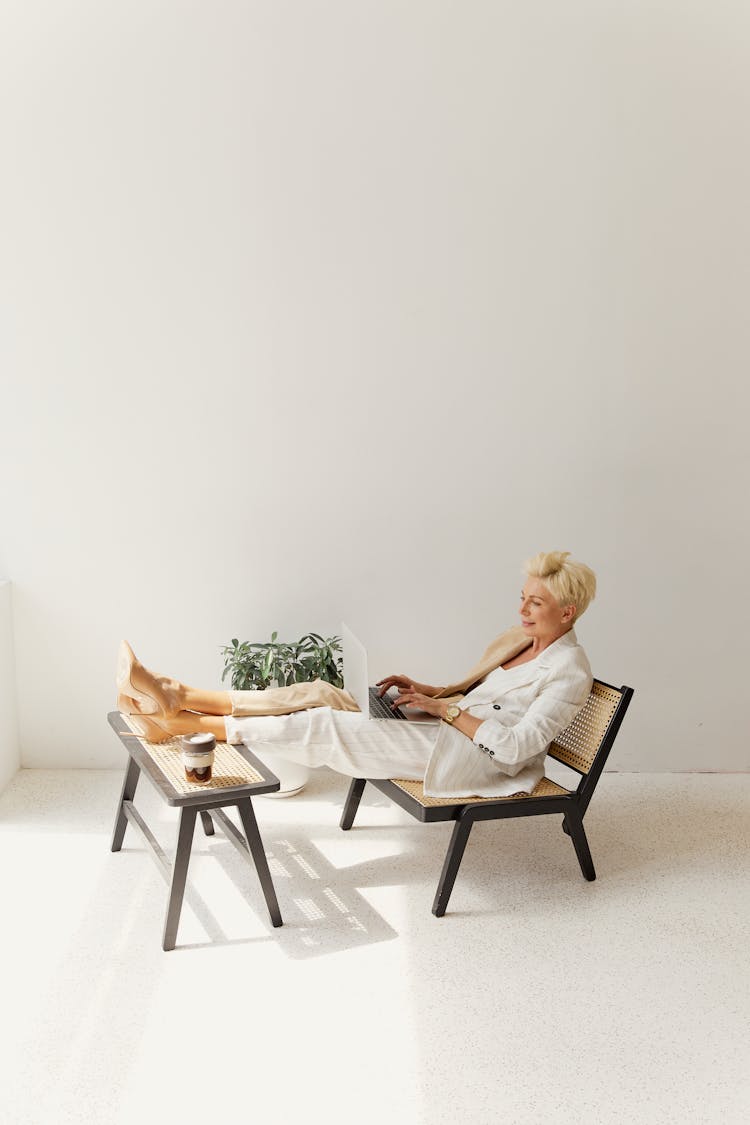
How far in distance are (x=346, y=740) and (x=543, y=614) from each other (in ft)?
2.62

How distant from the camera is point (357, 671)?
3.64 metres

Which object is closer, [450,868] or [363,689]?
[450,868]

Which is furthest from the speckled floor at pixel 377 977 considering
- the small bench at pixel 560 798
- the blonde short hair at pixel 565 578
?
the blonde short hair at pixel 565 578

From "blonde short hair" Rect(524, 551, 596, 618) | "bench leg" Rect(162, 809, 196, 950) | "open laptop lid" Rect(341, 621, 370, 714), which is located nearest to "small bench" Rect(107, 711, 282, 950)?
"bench leg" Rect(162, 809, 196, 950)

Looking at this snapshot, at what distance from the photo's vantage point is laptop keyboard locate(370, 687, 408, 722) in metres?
3.60

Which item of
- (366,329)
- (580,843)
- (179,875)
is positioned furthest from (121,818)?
(366,329)

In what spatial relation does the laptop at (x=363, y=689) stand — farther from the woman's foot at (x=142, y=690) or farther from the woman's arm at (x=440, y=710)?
the woman's foot at (x=142, y=690)

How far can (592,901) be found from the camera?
3375 millimetres

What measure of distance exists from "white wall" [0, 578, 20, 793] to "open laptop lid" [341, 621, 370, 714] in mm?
1426

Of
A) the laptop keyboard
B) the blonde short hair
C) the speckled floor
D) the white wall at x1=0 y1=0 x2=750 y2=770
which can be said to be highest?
the white wall at x1=0 y1=0 x2=750 y2=770

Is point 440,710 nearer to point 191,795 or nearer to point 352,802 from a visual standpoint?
point 352,802

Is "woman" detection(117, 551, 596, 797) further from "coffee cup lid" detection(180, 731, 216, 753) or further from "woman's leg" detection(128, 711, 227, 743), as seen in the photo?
"coffee cup lid" detection(180, 731, 216, 753)

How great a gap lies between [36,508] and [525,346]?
2183 mm

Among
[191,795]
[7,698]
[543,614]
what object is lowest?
[7,698]
